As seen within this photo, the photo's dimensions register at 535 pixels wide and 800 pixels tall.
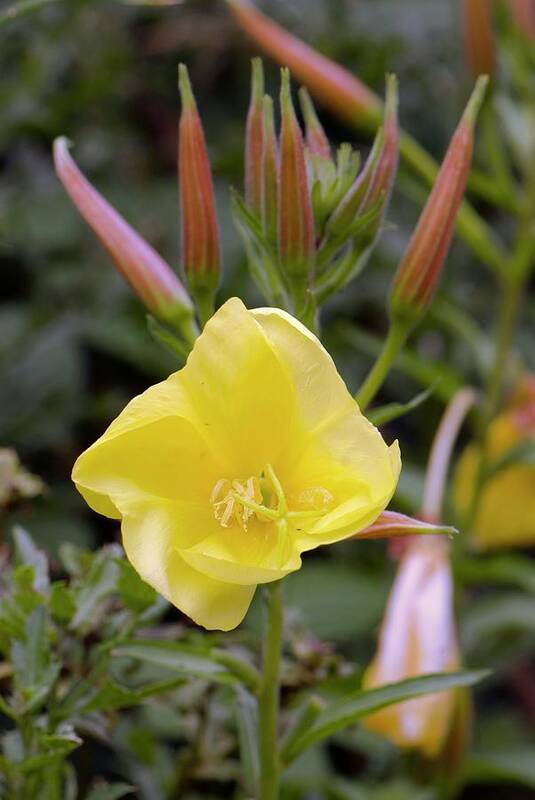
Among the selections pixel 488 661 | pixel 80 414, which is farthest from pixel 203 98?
pixel 488 661

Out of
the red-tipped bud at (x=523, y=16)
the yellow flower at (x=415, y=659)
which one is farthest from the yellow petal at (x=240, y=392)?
the red-tipped bud at (x=523, y=16)

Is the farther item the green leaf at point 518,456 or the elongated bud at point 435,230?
the green leaf at point 518,456

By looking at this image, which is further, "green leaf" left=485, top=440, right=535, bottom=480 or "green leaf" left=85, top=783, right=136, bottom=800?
"green leaf" left=485, top=440, right=535, bottom=480

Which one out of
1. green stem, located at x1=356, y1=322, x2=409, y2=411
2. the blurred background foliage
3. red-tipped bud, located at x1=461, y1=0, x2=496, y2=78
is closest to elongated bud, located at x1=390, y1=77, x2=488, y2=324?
green stem, located at x1=356, y1=322, x2=409, y2=411

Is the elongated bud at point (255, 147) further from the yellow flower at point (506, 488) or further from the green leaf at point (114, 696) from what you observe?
the yellow flower at point (506, 488)

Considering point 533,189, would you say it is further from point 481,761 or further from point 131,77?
point 131,77

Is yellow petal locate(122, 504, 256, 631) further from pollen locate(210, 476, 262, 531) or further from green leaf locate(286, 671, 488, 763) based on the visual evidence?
green leaf locate(286, 671, 488, 763)
